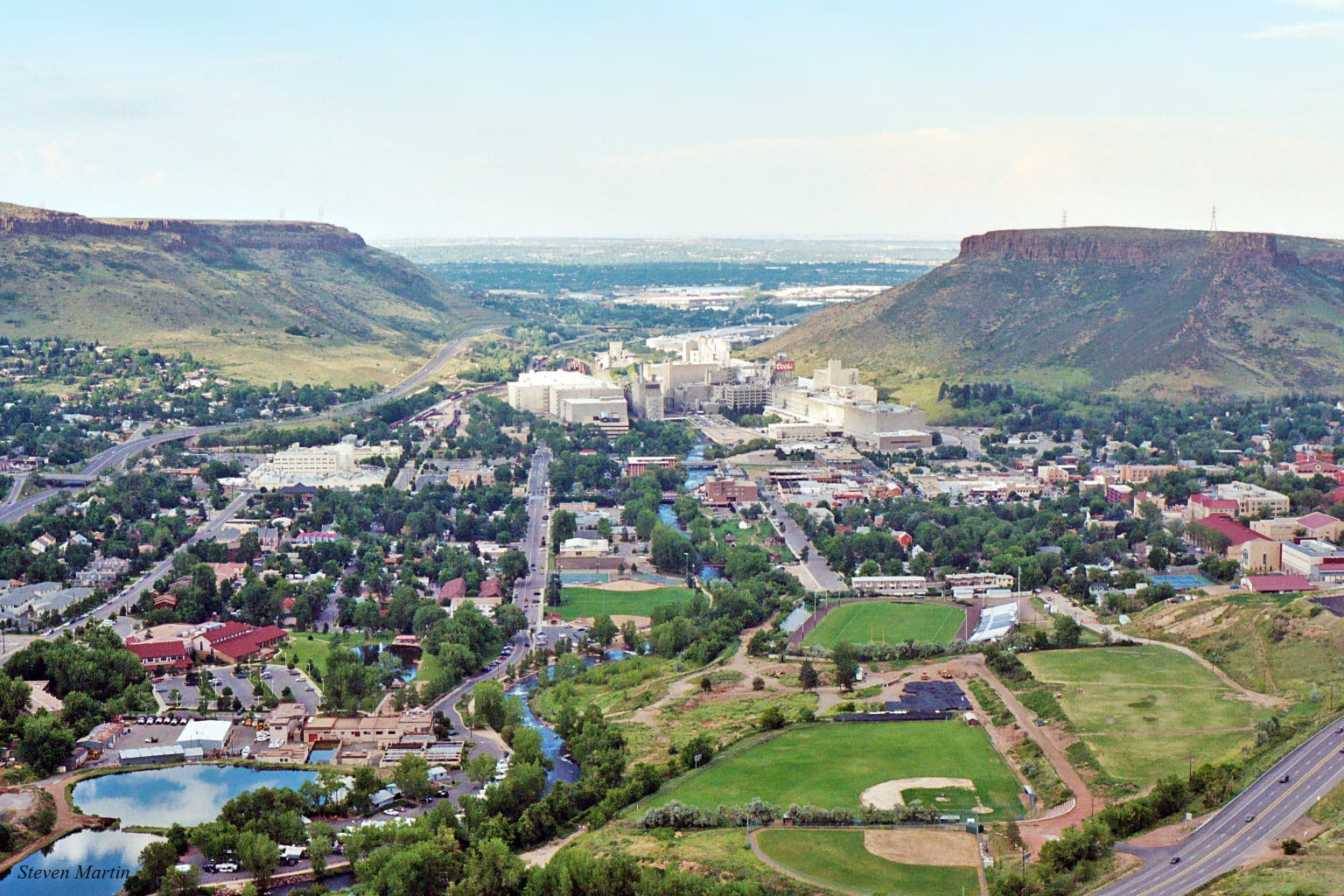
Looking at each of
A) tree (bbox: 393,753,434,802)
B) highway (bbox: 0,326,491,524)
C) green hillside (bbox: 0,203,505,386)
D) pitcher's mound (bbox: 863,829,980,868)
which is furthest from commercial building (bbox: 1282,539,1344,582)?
green hillside (bbox: 0,203,505,386)

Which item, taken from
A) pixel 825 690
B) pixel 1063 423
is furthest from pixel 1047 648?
pixel 1063 423

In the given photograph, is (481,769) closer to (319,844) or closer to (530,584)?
(319,844)

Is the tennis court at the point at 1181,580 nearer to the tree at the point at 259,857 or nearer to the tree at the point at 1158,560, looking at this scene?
the tree at the point at 1158,560

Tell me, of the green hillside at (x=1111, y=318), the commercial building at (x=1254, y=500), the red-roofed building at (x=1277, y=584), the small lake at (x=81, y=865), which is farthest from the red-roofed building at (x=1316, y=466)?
the small lake at (x=81, y=865)

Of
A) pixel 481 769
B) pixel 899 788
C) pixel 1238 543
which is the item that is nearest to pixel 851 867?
pixel 899 788

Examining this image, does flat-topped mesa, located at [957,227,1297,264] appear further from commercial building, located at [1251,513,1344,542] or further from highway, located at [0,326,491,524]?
commercial building, located at [1251,513,1344,542]
